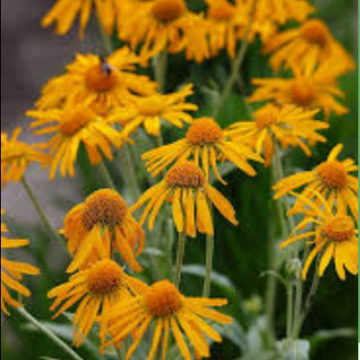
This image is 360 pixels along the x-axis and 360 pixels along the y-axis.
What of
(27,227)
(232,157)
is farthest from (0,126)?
(232,157)

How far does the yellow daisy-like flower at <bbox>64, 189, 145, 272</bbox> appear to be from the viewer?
82 centimetres

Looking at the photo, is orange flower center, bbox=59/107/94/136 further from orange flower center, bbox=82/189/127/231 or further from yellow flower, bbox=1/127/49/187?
orange flower center, bbox=82/189/127/231

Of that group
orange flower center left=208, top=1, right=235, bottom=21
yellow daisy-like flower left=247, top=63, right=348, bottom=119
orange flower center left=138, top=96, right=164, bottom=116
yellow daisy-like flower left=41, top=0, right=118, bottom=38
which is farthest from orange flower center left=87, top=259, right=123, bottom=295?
orange flower center left=208, top=1, right=235, bottom=21

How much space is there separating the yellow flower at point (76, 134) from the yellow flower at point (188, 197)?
204 mm

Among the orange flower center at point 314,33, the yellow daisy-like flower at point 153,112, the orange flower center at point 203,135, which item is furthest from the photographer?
the orange flower center at point 314,33

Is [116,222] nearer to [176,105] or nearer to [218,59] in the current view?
[176,105]

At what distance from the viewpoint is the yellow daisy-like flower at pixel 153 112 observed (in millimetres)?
1041

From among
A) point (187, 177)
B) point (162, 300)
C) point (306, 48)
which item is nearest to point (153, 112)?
point (187, 177)

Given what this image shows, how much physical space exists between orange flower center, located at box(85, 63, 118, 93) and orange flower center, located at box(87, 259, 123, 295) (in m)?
0.41

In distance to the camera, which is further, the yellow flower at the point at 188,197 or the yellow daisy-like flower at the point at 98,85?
the yellow daisy-like flower at the point at 98,85

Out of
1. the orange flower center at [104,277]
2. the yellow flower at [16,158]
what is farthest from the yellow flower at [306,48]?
the orange flower center at [104,277]

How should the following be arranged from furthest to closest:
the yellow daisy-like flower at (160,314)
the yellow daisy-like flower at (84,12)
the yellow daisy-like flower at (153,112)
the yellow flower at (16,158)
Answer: the yellow daisy-like flower at (84,12) < the yellow flower at (16,158) < the yellow daisy-like flower at (153,112) < the yellow daisy-like flower at (160,314)

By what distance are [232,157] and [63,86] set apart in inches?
15.1

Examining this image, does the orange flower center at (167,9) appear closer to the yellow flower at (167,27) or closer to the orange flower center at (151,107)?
the yellow flower at (167,27)
